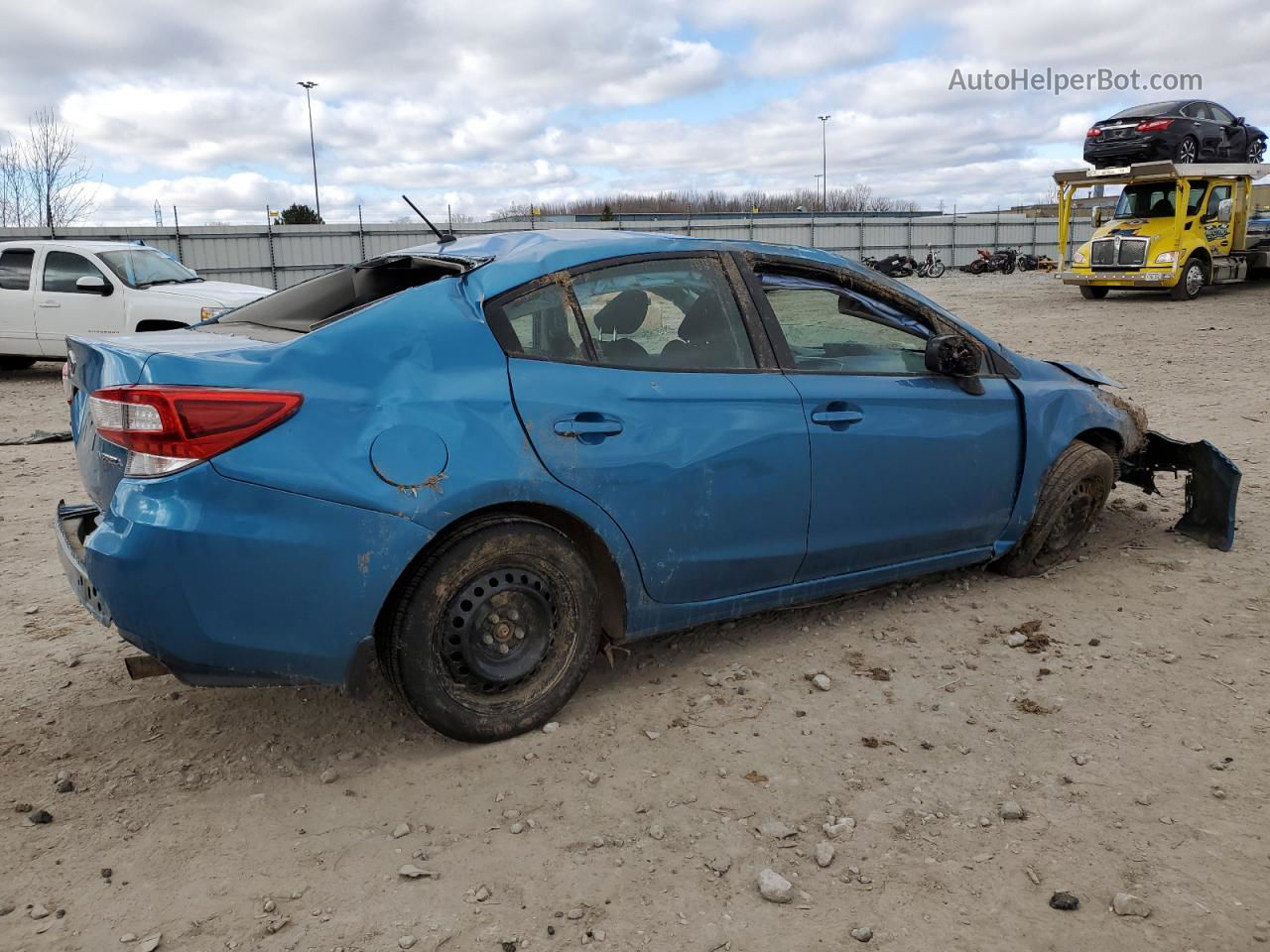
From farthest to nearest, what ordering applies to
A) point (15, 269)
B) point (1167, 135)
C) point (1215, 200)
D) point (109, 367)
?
point (1215, 200), point (1167, 135), point (15, 269), point (109, 367)

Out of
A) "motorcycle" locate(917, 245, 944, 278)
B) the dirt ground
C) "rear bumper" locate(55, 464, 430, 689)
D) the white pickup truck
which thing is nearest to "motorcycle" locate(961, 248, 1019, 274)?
"motorcycle" locate(917, 245, 944, 278)

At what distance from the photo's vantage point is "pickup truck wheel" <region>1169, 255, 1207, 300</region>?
20000 millimetres

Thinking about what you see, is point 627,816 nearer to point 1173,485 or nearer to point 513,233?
point 513,233

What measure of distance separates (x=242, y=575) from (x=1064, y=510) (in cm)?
344

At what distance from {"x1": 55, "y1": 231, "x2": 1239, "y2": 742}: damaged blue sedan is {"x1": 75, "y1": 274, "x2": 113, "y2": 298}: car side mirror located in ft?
30.6

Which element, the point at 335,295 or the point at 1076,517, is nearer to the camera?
the point at 335,295

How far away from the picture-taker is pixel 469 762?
119 inches

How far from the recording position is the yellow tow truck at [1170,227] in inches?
758

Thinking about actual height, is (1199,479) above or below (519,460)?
below

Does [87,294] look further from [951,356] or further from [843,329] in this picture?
[951,356]

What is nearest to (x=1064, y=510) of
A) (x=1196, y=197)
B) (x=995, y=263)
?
(x=1196, y=197)

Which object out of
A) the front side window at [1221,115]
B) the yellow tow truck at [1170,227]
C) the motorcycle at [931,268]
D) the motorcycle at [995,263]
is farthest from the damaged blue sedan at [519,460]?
the motorcycle at [995,263]

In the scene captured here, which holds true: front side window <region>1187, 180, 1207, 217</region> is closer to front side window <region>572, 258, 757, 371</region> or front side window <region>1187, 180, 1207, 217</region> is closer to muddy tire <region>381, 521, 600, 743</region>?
front side window <region>572, 258, 757, 371</region>

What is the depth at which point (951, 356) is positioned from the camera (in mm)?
3883
